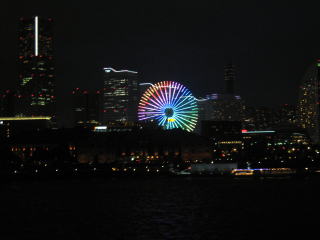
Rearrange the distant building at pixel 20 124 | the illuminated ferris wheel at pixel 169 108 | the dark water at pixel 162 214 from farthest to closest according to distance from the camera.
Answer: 1. the distant building at pixel 20 124
2. the illuminated ferris wheel at pixel 169 108
3. the dark water at pixel 162 214

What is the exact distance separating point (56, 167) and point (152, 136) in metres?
31.6

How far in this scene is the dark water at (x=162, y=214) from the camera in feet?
130

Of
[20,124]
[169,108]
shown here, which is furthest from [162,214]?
[20,124]

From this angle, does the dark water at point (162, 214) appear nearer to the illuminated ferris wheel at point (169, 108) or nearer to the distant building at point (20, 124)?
the illuminated ferris wheel at point (169, 108)

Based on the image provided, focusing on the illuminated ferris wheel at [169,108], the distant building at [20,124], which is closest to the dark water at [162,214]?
the illuminated ferris wheel at [169,108]

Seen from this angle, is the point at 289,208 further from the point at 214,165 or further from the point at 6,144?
the point at 6,144

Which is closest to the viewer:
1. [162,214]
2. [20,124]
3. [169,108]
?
[162,214]

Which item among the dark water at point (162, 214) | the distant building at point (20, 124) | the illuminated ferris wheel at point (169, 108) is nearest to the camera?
the dark water at point (162, 214)

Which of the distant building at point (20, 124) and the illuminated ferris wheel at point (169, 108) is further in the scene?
the distant building at point (20, 124)

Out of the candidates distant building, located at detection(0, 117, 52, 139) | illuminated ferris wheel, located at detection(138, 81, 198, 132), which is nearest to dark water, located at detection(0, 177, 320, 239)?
illuminated ferris wheel, located at detection(138, 81, 198, 132)

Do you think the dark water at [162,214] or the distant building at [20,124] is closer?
the dark water at [162,214]

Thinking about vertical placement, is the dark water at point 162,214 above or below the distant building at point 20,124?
below

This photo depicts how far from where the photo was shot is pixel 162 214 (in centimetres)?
4956

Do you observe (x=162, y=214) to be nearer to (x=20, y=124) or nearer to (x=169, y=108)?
(x=169, y=108)
